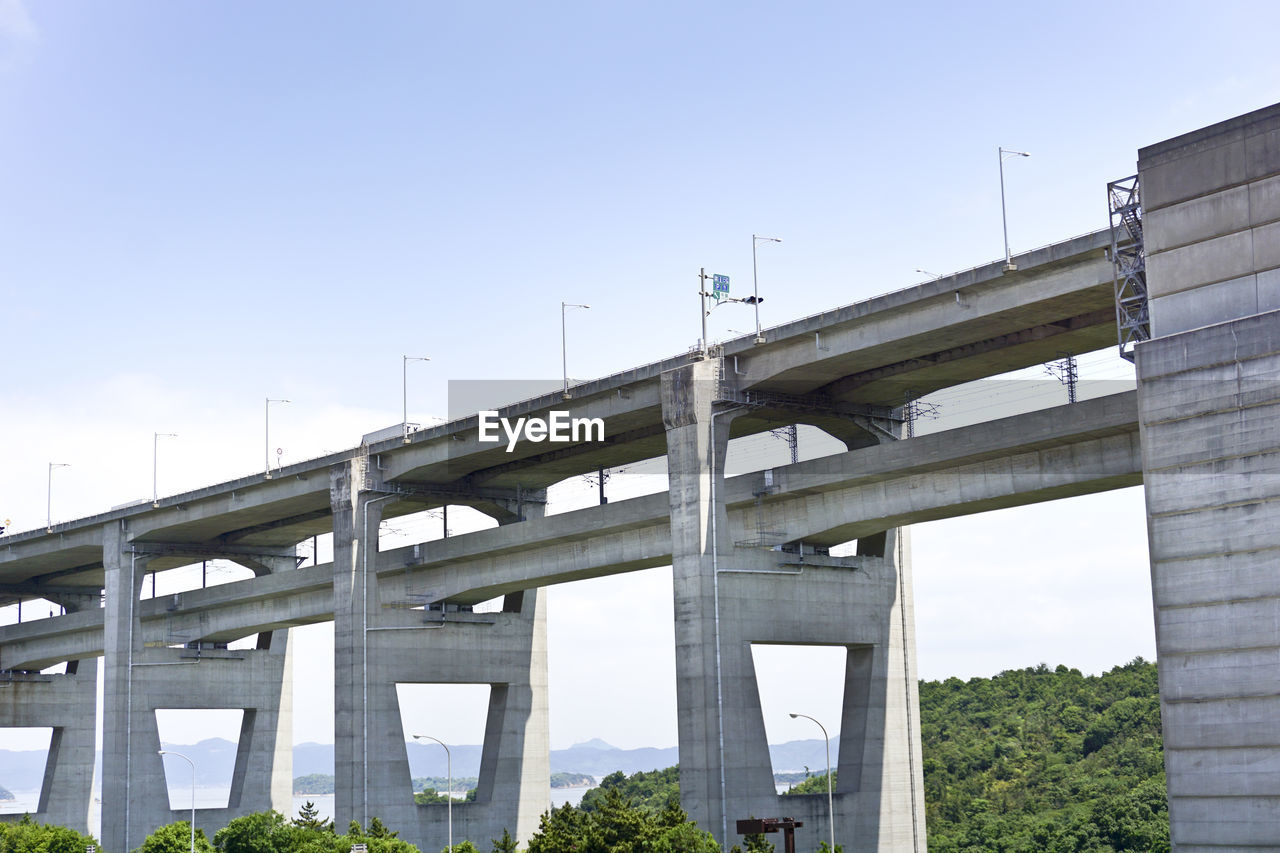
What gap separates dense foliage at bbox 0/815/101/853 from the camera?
94438 millimetres

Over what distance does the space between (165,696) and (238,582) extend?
11.5 meters

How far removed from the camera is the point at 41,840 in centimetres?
9650

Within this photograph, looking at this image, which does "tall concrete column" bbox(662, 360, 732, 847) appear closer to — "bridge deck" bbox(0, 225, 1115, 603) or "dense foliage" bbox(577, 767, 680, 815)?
"bridge deck" bbox(0, 225, 1115, 603)

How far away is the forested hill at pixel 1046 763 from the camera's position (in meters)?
101

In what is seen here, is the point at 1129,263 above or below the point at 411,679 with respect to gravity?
above

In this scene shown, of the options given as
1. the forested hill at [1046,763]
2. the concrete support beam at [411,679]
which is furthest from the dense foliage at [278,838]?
the forested hill at [1046,763]

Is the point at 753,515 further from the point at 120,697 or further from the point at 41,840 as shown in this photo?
the point at 41,840

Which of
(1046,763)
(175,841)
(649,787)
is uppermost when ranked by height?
(1046,763)

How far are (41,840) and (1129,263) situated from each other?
78.0 m

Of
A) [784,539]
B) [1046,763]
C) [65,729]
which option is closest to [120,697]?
[65,729]

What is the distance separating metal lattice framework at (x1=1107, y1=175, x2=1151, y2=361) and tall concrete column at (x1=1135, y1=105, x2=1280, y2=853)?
1037 millimetres

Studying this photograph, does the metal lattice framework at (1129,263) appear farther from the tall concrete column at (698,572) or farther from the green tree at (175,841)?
the green tree at (175,841)

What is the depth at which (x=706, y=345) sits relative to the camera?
65250mm

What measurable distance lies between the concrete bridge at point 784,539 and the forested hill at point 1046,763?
37571 millimetres
